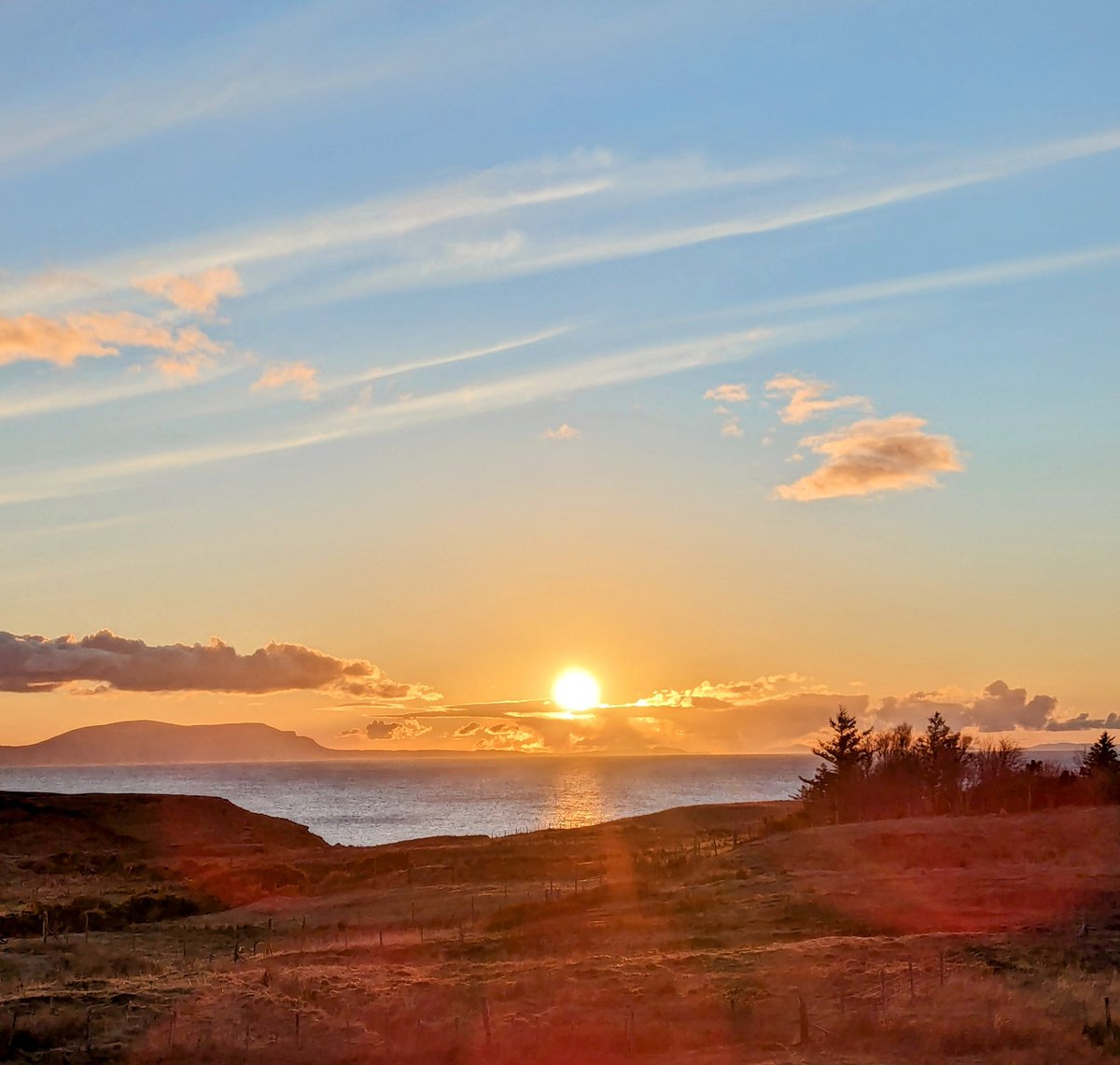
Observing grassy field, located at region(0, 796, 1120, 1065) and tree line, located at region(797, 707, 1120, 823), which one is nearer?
grassy field, located at region(0, 796, 1120, 1065)

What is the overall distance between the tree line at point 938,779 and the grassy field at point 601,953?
47.3ft

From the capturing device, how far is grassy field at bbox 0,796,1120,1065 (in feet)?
90.3

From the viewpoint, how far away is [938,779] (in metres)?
92.5

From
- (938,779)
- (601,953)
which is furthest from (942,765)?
(601,953)

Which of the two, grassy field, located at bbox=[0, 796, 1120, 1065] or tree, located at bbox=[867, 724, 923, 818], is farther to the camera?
tree, located at bbox=[867, 724, 923, 818]

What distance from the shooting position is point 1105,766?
87.9 m

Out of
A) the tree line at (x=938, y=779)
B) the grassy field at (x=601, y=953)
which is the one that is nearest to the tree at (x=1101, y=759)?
the tree line at (x=938, y=779)

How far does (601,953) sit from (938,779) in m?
62.2

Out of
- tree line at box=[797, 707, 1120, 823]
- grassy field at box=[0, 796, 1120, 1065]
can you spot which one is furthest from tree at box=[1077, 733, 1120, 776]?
grassy field at box=[0, 796, 1120, 1065]

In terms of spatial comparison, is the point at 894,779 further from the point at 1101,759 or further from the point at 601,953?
the point at 601,953

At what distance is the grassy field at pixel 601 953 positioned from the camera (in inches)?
1084

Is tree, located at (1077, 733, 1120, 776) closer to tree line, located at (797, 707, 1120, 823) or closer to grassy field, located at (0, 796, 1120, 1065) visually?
tree line, located at (797, 707, 1120, 823)

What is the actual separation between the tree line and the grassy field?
47.3ft

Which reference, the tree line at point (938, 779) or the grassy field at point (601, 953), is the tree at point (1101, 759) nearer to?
the tree line at point (938, 779)
